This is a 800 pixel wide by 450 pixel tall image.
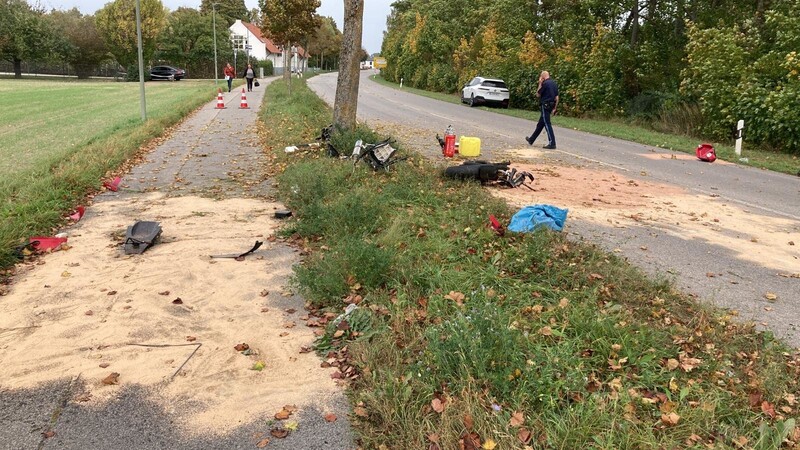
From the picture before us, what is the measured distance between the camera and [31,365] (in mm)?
A: 4086

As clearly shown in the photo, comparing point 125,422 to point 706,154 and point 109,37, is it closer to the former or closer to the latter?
point 706,154

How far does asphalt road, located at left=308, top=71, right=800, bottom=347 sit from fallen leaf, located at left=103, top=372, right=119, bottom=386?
455cm

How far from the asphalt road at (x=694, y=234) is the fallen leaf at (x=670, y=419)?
1.76 meters

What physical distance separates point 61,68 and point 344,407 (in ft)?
270

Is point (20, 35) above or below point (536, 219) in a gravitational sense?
above

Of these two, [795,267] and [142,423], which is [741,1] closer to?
[795,267]

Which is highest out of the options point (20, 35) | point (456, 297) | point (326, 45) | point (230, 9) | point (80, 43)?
point (230, 9)

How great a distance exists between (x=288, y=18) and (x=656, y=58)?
2175cm

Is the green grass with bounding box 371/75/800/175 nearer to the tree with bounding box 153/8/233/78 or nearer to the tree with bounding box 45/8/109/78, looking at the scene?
the tree with bounding box 153/8/233/78

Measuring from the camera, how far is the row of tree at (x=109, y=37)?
210 feet

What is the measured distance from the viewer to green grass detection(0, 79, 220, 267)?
741 centimetres

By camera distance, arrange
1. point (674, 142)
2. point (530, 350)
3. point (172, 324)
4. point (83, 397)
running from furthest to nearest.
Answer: point (674, 142) < point (172, 324) < point (530, 350) < point (83, 397)

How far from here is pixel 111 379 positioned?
3.89 m

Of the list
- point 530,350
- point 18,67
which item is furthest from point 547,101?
point 18,67
